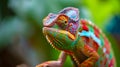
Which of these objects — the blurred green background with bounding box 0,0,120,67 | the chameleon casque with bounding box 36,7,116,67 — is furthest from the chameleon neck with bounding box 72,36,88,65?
the blurred green background with bounding box 0,0,120,67

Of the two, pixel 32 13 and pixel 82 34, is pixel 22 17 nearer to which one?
pixel 32 13

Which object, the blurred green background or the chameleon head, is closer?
the chameleon head

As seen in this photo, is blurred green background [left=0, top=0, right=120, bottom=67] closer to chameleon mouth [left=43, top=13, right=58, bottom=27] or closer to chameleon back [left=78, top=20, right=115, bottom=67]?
chameleon back [left=78, top=20, right=115, bottom=67]

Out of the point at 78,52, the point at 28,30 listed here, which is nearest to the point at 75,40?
the point at 78,52

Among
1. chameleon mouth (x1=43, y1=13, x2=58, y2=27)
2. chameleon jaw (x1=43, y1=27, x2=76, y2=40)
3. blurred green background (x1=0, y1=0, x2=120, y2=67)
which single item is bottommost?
chameleon jaw (x1=43, y1=27, x2=76, y2=40)

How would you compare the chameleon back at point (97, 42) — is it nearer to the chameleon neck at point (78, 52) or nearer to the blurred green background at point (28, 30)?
the chameleon neck at point (78, 52)

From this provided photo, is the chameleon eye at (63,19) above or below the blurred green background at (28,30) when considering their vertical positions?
below

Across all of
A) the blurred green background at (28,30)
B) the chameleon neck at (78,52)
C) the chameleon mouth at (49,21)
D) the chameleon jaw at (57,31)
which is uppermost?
the blurred green background at (28,30)

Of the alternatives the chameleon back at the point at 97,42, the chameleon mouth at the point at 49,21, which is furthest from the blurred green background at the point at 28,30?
the chameleon mouth at the point at 49,21

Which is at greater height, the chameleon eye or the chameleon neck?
the chameleon eye

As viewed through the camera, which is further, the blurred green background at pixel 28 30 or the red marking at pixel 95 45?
the blurred green background at pixel 28 30
